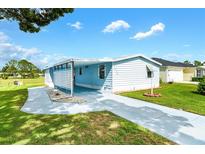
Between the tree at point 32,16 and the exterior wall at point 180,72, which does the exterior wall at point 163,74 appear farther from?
the tree at point 32,16

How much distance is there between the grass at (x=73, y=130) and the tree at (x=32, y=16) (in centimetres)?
472

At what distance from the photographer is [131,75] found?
49.2ft

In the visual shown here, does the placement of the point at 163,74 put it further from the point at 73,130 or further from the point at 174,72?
the point at 73,130

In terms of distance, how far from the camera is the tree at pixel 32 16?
26.8ft

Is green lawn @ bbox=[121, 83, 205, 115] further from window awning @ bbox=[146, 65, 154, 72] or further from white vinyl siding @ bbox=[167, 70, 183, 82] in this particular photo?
white vinyl siding @ bbox=[167, 70, 183, 82]

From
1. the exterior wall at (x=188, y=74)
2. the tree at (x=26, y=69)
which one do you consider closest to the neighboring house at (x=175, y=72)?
the exterior wall at (x=188, y=74)

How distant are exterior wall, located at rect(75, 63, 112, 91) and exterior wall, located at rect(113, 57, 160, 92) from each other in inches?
22.8

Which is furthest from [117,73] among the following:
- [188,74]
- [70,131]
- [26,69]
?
[26,69]

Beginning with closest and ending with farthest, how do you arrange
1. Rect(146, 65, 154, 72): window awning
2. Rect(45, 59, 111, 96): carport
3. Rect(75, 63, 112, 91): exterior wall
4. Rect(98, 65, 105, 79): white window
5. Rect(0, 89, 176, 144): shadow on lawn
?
Rect(0, 89, 176, 144): shadow on lawn
Rect(45, 59, 111, 96): carport
Rect(75, 63, 112, 91): exterior wall
Rect(98, 65, 105, 79): white window
Rect(146, 65, 154, 72): window awning

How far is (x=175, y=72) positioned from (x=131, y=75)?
45.9ft

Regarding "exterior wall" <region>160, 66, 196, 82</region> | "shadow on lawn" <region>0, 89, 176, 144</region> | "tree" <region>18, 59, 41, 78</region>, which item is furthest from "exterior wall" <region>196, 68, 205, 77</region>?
"tree" <region>18, 59, 41, 78</region>

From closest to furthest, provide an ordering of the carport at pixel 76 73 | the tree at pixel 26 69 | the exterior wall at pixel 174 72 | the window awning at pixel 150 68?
the carport at pixel 76 73, the window awning at pixel 150 68, the exterior wall at pixel 174 72, the tree at pixel 26 69

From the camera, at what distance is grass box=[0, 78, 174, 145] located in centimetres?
450
